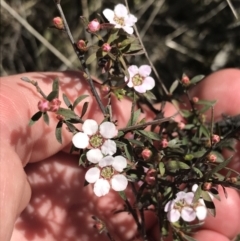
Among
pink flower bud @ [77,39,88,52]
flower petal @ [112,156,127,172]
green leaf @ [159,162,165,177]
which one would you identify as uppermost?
pink flower bud @ [77,39,88,52]

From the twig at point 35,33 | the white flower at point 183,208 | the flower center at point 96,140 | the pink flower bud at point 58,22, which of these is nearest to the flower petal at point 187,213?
the white flower at point 183,208

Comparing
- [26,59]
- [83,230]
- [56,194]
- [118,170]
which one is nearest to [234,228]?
[83,230]

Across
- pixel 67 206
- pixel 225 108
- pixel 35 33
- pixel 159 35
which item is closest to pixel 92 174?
pixel 67 206

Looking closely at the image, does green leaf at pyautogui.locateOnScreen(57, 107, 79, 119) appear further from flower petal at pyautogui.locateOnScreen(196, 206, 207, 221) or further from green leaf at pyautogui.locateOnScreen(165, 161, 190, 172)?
flower petal at pyautogui.locateOnScreen(196, 206, 207, 221)

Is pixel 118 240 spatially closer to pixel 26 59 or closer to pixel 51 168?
pixel 51 168

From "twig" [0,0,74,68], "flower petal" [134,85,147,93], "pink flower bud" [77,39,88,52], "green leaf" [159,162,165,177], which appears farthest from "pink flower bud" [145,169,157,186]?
"twig" [0,0,74,68]

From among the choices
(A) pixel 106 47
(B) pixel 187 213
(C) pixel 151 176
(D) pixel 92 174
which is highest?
(A) pixel 106 47

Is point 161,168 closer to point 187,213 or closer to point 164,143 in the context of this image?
point 164,143
